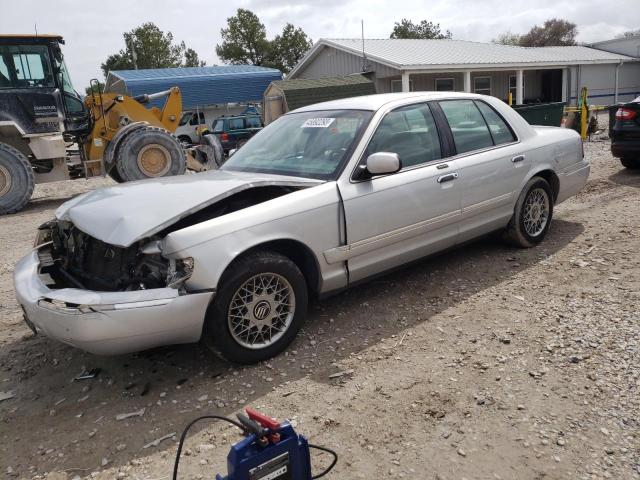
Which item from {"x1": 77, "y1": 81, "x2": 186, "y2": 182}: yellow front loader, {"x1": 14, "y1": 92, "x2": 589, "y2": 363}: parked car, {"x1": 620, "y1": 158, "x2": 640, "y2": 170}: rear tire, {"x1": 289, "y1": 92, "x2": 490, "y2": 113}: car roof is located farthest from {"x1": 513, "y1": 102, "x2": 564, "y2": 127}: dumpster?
{"x1": 289, "y1": 92, "x2": 490, "y2": 113}: car roof

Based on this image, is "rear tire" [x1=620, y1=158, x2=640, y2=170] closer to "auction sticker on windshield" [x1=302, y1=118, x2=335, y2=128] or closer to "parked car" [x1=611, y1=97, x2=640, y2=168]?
"parked car" [x1=611, y1=97, x2=640, y2=168]

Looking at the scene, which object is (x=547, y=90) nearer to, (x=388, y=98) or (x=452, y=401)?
(x=388, y=98)

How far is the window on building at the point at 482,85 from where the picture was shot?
26219mm

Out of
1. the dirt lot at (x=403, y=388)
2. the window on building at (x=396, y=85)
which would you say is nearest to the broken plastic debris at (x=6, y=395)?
the dirt lot at (x=403, y=388)

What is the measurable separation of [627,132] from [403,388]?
24.9ft

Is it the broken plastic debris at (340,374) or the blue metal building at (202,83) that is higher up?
the blue metal building at (202,83)

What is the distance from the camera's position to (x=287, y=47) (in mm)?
49562

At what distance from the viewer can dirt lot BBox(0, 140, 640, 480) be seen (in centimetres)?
262

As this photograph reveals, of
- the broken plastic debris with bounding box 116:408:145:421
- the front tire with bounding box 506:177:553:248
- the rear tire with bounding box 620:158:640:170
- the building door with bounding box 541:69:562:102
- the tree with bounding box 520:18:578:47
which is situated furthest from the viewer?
the tree with bounding box 520:18:578:47

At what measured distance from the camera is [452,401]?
3.02 meters

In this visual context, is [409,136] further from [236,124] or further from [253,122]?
[253,122]

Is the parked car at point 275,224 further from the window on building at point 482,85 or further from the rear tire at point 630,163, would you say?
the window on building at point 482,85

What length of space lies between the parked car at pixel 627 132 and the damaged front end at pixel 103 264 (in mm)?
8191

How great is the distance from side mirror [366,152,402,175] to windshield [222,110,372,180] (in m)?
0.24
